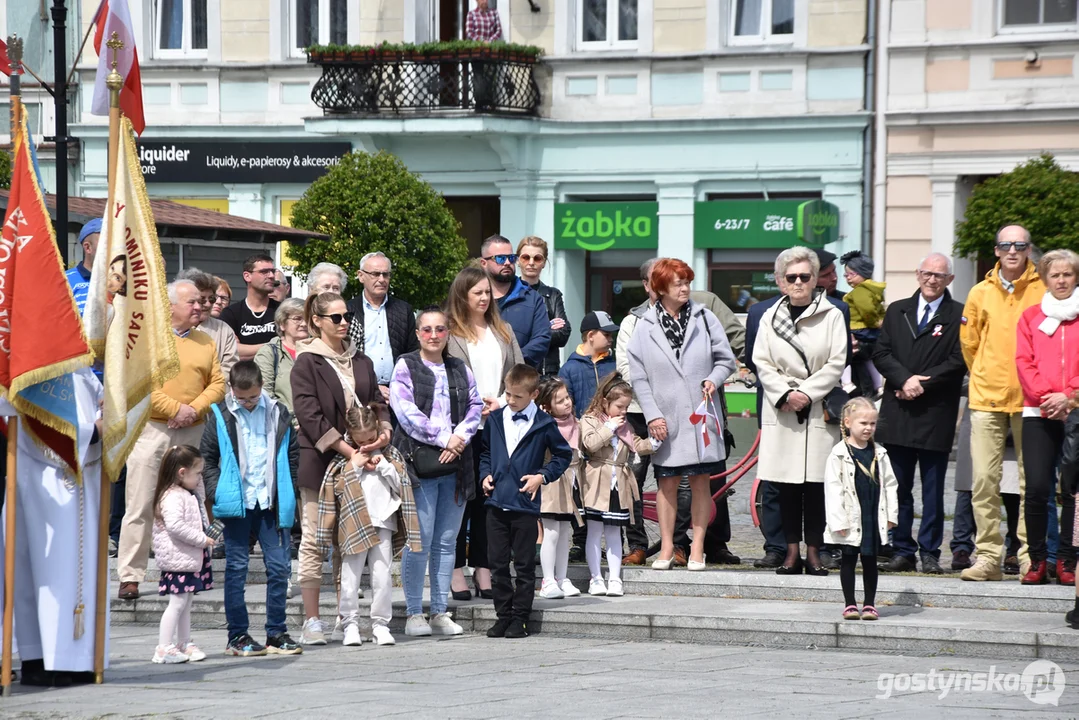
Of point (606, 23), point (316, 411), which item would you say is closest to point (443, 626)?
point (316, 411)

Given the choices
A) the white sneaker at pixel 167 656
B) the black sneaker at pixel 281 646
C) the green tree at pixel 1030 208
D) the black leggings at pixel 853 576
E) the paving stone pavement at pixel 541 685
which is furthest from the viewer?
the green tree at pixel 1030 208

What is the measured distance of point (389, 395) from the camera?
1046 cm

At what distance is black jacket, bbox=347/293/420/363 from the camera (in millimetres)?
11398

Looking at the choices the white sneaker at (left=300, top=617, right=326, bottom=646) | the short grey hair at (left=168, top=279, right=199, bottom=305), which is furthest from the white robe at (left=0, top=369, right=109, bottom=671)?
the short grey hair at (left=168, top=279, right=199, bottom=305)

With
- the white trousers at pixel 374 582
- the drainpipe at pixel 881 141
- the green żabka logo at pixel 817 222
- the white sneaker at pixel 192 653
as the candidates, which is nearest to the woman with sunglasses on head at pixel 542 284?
the white trousers at pixel 374 582

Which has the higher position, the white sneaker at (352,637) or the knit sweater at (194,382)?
the knit sweater at (194,382)

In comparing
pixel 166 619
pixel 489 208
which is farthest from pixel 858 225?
pixel 166 619

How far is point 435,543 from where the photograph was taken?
33.8 feet

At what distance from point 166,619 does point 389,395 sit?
1995 mm

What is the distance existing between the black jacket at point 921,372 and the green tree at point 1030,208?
8.68 metres

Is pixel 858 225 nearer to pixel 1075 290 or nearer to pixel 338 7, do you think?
pixel 338 7

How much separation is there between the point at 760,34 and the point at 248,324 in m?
14.1

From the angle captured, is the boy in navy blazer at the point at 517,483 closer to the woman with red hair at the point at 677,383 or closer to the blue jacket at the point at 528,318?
the woman with red hair at the point at 677,383

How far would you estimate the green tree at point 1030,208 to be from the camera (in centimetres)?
1956
